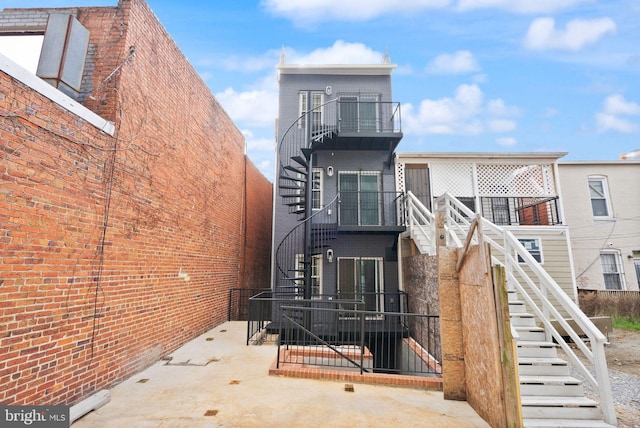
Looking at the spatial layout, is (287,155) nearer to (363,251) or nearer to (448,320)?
(363,251)

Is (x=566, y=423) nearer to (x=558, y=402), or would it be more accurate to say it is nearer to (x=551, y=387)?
(x=558, y=402)

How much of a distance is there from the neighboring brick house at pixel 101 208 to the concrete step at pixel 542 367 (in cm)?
507

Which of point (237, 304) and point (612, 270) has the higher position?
point (612, 270)

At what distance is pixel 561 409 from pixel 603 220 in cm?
1096

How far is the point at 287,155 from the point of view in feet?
27.1

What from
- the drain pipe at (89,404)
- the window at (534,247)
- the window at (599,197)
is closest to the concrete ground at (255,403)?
the drain pipe at (89,404)

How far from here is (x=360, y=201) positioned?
7.91 metres

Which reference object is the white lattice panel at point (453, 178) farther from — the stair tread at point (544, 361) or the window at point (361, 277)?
the stair tread at point (544, 361)

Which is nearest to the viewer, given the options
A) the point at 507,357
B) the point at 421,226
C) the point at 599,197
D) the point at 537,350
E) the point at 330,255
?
the point at 507,357

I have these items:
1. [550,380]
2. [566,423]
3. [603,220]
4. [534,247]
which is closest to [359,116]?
[534,247]

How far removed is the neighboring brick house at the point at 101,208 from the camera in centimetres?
238

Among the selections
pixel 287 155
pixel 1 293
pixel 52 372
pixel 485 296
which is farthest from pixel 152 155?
pixel 485 296

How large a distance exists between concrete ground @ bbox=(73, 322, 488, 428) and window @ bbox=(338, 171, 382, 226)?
4714mm

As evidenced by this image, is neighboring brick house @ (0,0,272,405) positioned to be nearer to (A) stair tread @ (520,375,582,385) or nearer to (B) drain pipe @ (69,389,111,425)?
(B) drain pipe @ (69,389,111,425)
